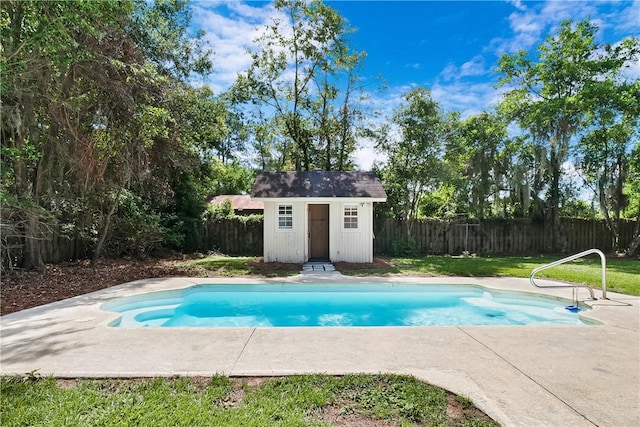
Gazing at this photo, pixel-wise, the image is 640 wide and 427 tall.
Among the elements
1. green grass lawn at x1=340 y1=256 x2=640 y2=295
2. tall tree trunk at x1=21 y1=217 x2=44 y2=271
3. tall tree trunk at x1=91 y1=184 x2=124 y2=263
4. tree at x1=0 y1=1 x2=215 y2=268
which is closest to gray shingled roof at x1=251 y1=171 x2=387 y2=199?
green grass lawn at x1=340 y1=256 x2=640 y2=295

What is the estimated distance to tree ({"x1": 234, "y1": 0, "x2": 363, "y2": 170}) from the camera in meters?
14.7

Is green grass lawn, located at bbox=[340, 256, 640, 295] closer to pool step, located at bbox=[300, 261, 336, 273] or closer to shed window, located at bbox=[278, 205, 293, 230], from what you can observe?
pool step, located at bbox=[300, 261, 336, 273]

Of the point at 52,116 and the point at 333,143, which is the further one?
the point at 333,143

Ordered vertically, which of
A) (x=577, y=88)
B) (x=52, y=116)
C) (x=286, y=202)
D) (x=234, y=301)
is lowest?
(x=234, y=301)

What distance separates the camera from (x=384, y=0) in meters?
9.98

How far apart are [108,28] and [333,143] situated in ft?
35.4

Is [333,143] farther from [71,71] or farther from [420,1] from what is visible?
[71,71]

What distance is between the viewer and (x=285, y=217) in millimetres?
11648

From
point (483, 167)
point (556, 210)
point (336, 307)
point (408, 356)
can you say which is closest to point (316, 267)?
point (336, 307)

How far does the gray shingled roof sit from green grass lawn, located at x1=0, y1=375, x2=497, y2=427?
859 cm

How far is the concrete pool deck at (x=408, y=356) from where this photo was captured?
2760 mm

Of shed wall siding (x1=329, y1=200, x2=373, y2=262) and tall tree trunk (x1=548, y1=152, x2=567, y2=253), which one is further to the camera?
tall tree trunk (x1=548, y1=152, x2=567, y2=253)

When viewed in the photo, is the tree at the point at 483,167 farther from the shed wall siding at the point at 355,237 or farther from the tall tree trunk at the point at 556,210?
the shed wall siding at the point at 355,237

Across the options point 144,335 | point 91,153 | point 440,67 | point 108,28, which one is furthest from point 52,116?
point 440,67
